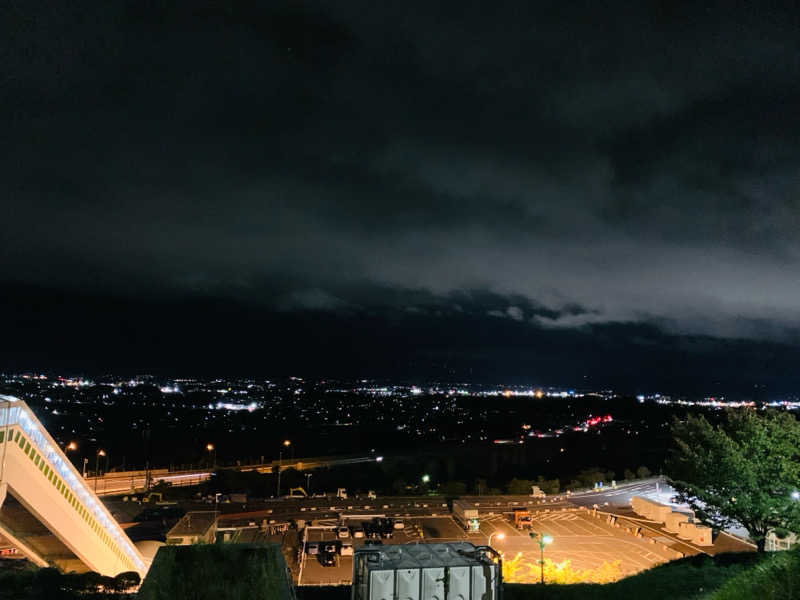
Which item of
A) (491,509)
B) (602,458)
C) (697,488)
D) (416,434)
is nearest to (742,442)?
(697,488)

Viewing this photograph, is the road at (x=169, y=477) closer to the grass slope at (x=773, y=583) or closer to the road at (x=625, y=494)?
the road at (x=625, y=494)

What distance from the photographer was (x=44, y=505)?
14852 mm

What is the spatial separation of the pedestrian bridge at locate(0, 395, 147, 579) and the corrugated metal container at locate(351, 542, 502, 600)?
36.9 ft

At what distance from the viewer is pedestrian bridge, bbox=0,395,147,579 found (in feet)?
44.6

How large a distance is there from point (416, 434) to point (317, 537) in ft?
246

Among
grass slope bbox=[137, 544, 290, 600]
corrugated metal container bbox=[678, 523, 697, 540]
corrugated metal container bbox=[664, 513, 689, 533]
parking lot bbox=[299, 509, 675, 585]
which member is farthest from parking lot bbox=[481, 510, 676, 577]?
grass slope bbox=[137, 544, 290, 600]

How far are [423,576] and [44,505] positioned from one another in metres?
13.4

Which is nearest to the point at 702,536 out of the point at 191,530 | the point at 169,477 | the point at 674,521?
the point at 674,521

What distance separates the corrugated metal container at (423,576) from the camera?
6.54m

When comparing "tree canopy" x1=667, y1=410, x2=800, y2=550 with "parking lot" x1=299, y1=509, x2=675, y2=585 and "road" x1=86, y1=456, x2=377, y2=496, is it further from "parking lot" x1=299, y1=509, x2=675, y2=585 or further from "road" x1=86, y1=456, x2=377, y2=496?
"road" x1=86, y1=456, x2=377, y2=496

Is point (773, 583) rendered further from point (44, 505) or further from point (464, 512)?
point (464, 512)

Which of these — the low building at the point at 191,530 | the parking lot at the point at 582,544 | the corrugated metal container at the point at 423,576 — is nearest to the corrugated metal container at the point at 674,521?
the parking lot at the point at 582,544

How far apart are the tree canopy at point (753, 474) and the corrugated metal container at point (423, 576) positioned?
12.5 m

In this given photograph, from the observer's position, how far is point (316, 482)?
2122 inches
